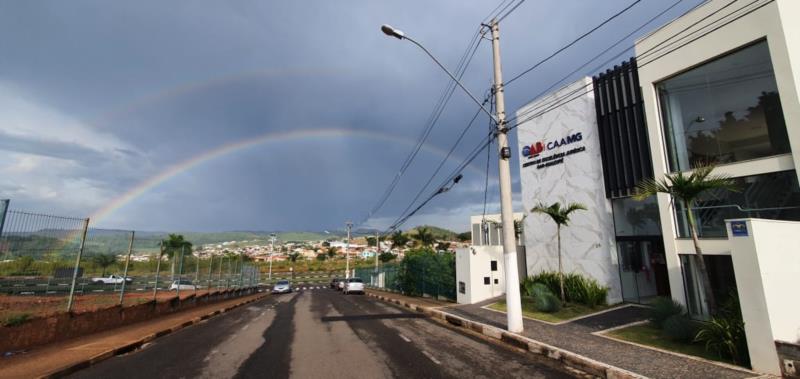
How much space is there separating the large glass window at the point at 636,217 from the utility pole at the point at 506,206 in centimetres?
768

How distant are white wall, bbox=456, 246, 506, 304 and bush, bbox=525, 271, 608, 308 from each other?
3.66 m

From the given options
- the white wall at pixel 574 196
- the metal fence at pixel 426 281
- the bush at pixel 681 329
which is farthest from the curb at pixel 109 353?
the white wall at pixel 574 196

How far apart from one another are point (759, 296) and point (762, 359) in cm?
116

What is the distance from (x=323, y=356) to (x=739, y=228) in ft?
30.1

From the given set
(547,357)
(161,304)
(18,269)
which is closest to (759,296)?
(547,357)

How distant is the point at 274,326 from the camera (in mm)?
13469

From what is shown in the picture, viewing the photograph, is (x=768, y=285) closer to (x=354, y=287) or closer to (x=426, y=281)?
(x=426, y=281)

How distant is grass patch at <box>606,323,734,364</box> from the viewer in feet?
27.0

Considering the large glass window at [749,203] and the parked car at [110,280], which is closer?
the large glass window at [749,203]

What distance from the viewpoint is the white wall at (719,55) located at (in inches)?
378

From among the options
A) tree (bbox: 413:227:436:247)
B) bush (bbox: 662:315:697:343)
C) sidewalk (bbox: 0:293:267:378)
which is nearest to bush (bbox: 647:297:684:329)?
bush (bbox: 662:315:697:343)

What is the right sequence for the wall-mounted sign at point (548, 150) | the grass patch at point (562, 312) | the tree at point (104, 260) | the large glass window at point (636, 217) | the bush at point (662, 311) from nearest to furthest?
1. the bush at point (662, 311)
2. the tree at point (104, 260)
3. the grass patch at point (562, 312)
4. the large glass window at point (636, 217)
5. the wall-mounted sign at point (548, 150)

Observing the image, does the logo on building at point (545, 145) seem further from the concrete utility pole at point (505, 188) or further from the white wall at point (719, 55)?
the concrete utility pole at point (505, 188)

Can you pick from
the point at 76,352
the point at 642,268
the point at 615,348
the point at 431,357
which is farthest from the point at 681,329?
the point at 76,352
